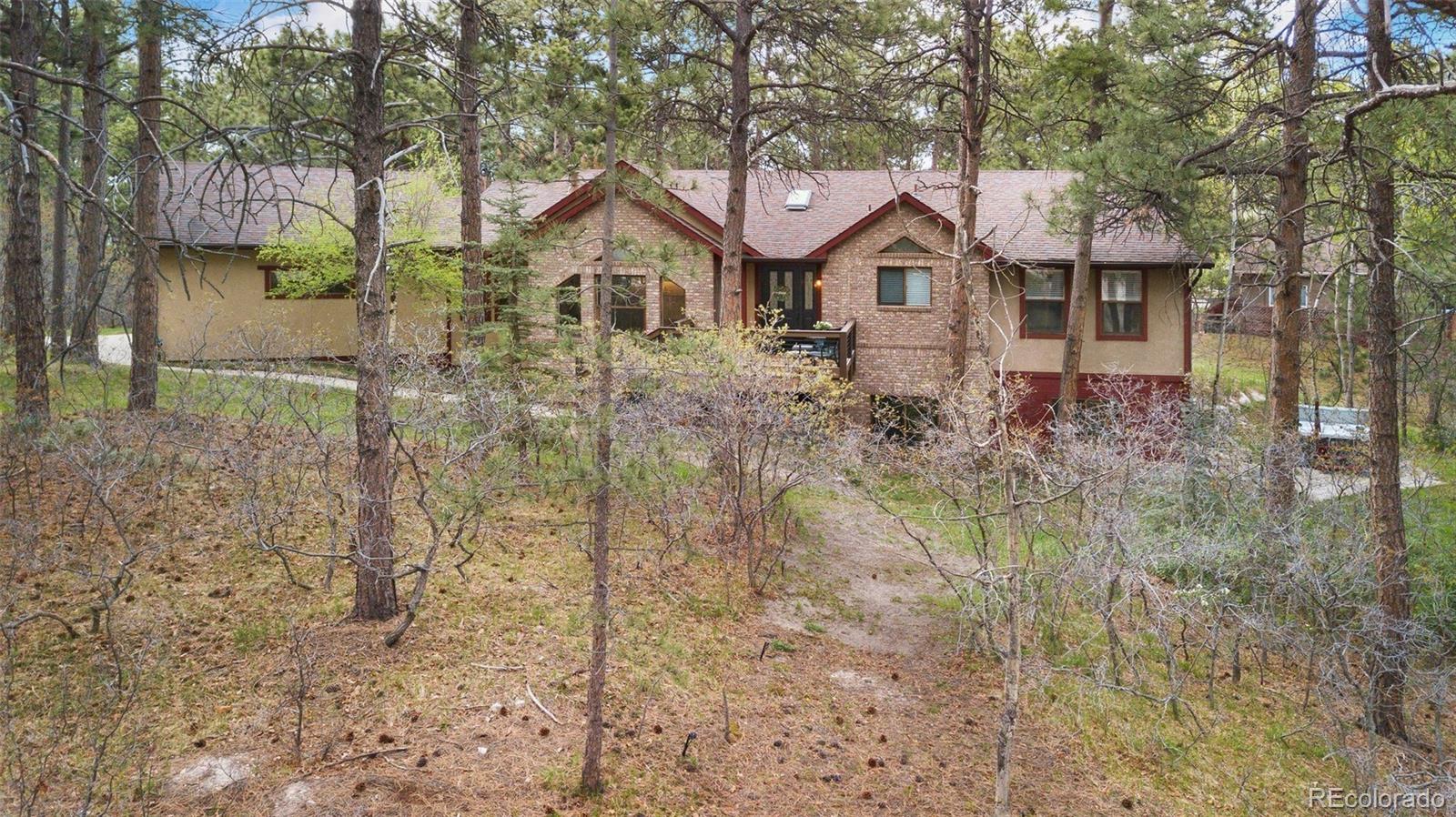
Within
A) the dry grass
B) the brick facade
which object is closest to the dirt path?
the dry grass

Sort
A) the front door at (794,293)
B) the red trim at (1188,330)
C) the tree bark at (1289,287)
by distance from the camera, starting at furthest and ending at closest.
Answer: the front door at (794,293) < the red trim at (1188,330) < the tree bark at (1289,287)

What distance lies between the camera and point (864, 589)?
40.1ft

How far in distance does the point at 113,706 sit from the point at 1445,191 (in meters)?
12.4

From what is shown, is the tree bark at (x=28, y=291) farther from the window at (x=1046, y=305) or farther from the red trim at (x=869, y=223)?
the window at (x=1046, y=305)

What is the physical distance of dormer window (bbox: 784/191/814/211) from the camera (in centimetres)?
2386

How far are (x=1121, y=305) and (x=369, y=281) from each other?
1801cm

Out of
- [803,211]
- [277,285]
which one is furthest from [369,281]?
[277,285]

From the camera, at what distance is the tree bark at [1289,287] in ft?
35.6

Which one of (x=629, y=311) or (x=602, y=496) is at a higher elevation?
(x=629, y=311)

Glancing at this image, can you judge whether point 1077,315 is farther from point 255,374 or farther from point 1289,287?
point 255,374

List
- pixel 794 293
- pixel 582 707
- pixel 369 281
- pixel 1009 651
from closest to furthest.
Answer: pixel 1009 651 < pixel 369 281 < pixel 582 707 < pixel 794 293

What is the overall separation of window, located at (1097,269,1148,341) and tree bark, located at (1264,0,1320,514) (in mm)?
8228

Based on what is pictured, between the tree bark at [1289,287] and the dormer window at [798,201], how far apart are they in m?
12.5

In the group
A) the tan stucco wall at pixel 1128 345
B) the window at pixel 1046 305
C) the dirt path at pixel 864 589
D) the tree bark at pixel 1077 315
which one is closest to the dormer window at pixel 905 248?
the tan stucco wall at pixel 1128 345
